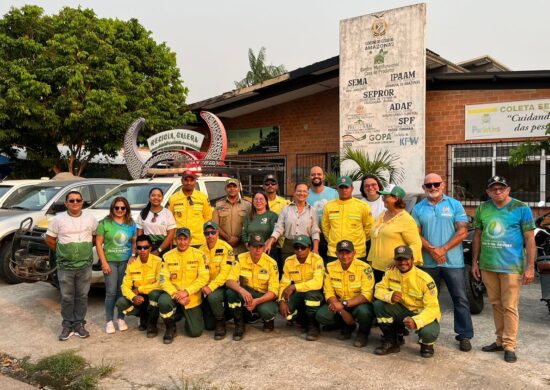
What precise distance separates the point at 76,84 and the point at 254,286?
413 inches

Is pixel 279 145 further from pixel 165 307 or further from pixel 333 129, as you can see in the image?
pixel 165 307

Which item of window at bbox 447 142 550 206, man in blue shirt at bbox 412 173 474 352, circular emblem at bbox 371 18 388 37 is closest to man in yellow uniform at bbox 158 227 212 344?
man in blue shirt at bbox 412 173 474 352

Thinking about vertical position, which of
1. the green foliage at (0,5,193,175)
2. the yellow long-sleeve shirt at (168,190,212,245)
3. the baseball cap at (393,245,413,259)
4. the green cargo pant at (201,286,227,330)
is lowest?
the green cargo pant at (201,286,227,330)

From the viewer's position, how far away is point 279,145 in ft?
47.4

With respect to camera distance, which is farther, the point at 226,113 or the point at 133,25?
the point at 133,25

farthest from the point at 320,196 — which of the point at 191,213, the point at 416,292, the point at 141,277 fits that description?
the point at 141,277

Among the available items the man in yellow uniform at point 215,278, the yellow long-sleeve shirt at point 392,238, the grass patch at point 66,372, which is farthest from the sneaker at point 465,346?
the grass patch at point 66,372

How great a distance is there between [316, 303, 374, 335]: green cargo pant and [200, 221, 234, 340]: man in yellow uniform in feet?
3.39

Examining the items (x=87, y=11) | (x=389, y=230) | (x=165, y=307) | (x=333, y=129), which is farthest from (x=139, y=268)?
(x=87, y=11)

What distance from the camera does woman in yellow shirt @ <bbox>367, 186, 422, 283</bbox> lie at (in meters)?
4.54

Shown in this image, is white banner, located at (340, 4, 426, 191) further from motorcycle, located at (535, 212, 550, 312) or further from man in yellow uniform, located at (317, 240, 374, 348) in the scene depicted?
man in yellow uniform, located at (317, 240, 374, 348)

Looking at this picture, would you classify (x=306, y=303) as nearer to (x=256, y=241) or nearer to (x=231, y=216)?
(x=256, y=241)

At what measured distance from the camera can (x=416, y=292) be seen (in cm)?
436

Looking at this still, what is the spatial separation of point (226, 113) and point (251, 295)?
1043cm
